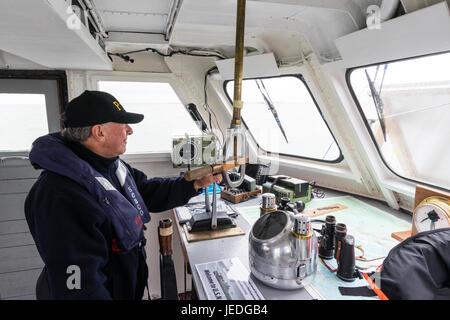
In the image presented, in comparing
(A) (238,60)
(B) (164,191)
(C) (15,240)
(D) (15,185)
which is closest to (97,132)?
(B) (164,191)

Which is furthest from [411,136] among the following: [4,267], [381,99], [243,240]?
[4,267]

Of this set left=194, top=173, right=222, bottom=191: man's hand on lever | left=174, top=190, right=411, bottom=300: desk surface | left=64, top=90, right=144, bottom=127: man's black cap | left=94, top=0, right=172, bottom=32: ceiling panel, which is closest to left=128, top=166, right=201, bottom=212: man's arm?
left=194, top=173, right=222, bottom=191: man's hand on lever

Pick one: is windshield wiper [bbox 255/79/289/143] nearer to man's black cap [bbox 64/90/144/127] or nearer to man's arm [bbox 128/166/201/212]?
man's arm [bbox 128/166/201/212]

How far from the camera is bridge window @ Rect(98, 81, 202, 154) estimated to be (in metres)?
2.88

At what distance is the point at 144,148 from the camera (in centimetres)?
298

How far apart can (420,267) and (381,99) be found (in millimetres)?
1366

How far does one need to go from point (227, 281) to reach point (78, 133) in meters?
0.97

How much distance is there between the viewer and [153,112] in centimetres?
305

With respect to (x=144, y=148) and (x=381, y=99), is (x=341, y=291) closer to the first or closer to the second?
(x=381, y=99)

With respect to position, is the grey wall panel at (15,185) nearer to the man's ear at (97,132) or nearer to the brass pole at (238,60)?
the man's ear at (97,132)

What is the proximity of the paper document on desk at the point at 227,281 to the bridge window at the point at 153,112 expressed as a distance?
1868 millimetres

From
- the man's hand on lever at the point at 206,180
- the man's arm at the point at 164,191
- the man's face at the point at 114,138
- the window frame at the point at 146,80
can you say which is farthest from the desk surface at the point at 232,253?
the window frame at the point at 146,80

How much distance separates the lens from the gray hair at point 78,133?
1.17 m

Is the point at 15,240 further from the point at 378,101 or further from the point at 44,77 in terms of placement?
the point at 378,101
